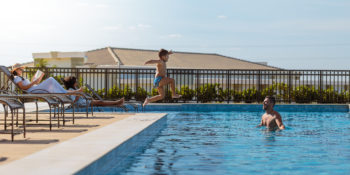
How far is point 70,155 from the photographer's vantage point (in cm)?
412

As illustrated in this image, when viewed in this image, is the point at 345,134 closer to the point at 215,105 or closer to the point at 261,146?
the point at 261,146

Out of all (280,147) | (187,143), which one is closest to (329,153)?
(280,147)

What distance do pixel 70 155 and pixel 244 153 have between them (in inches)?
103

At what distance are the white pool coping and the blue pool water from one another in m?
0.36

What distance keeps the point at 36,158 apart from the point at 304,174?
255 centimetres

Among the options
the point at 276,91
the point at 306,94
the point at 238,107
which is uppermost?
the point at 276,91

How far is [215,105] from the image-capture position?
1612cm

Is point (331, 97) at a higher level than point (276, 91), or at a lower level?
lower

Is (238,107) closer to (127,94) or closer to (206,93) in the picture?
(206,93)

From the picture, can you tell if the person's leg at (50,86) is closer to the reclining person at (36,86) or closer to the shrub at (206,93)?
the reclining person at (36,86)

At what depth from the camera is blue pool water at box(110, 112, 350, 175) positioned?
16.3ft

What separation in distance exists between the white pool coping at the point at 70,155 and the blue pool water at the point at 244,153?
358 millimetres

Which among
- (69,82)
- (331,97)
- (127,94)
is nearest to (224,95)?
(127,94)

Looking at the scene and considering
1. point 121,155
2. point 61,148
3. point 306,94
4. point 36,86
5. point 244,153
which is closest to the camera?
point 61,148
